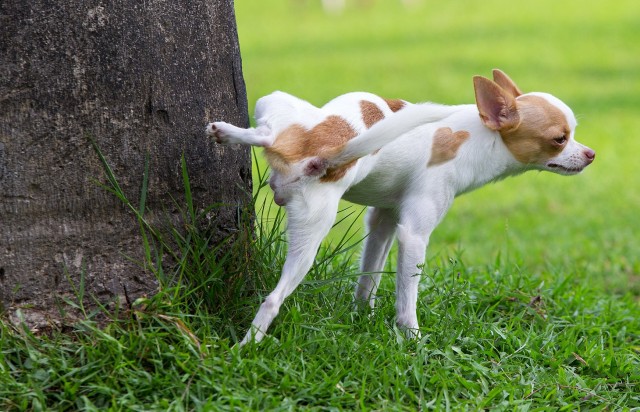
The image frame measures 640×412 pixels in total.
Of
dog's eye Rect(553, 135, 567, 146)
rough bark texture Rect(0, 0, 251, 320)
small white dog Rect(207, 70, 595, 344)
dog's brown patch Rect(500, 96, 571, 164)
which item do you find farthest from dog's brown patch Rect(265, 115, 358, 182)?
dog's eye Rect(553, 135, 567, 146)

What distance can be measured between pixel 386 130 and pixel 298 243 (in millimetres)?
524

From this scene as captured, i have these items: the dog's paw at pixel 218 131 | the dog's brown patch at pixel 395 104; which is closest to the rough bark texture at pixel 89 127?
the dog's paw at pixel 218 131

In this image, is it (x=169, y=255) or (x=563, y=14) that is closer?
(x=169, y=255)

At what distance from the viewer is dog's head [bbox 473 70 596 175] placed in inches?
159

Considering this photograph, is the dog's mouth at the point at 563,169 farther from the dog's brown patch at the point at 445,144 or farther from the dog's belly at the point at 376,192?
the dog's belly at the point at 376,192

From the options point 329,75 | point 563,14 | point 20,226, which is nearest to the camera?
point 20,226

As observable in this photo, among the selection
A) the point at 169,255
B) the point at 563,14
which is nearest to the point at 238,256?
the point at 169,255

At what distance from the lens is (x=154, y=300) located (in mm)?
3566

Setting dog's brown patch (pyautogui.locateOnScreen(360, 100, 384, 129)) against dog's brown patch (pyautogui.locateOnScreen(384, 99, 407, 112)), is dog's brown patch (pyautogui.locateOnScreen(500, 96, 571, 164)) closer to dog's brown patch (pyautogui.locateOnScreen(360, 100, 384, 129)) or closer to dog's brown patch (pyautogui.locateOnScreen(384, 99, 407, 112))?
dog's brown patch (pyautogui.locateOnScreen(384, 99, 407, 112))

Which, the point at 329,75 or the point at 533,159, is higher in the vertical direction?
the point at 533,159

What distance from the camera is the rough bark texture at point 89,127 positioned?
11.5 ft

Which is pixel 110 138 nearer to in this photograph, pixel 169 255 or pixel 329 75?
pixel 169 255

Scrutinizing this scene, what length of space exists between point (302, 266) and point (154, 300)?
553 mm

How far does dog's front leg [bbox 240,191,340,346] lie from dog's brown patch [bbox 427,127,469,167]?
1.82 feet
